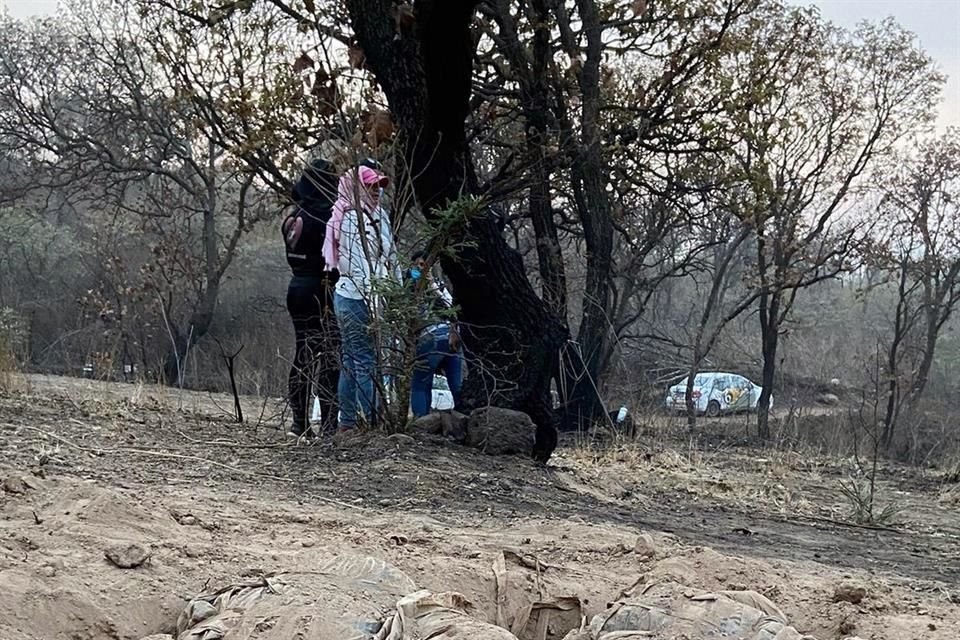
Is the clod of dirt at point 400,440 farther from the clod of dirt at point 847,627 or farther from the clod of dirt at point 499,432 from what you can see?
the clod of dirt at point 847,627

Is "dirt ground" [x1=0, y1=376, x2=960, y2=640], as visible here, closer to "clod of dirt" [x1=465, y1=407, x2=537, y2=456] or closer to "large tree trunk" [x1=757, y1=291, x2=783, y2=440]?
"clod of dirt" [x1=465, y1=407, x2=537, y2=456]

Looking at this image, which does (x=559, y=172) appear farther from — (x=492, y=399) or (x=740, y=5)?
(x=492, y=399)

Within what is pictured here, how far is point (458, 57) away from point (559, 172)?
3.97 m

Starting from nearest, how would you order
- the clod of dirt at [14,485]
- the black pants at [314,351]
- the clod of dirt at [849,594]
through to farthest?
the clod of dirt at [849,594] → the clod of dirt at [14,485] → the black pants at [314,351]

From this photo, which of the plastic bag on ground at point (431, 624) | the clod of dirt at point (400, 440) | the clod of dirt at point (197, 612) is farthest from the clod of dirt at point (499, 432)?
the clod of dirt at point (197, 612)

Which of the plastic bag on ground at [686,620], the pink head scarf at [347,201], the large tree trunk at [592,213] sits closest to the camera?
the plastic bag on ground at [686,620]

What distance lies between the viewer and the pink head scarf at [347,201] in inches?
241

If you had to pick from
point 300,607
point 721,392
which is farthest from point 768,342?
point 300,607

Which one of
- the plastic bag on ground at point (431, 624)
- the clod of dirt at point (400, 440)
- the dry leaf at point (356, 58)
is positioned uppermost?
the dry leaf at point (356, 58)

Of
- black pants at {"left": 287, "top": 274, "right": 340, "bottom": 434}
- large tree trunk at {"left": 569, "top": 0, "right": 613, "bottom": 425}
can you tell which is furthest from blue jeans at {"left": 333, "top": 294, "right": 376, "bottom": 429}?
large tree trunk at {"left": 569, "top": 0, "right": 613, "bottom": 425}

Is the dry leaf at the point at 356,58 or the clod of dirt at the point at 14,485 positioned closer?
the clod of dirt at the point at 14,485

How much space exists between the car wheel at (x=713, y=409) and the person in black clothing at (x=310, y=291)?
43.5ft

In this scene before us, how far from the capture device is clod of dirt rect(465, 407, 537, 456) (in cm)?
662

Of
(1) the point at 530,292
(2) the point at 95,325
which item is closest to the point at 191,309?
(2) the point at 95,325
